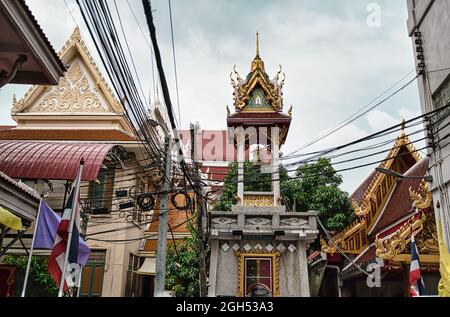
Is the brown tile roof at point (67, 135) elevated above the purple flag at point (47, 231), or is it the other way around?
the brown tile roof at point (67, 135)

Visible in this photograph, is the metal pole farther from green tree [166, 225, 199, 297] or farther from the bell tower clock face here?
the bell tower clock face

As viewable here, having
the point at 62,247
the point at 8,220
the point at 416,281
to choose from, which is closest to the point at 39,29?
the point at 8,220

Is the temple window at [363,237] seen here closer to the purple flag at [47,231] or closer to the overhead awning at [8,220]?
the purple flag at [47,231]

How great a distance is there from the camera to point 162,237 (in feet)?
31.7

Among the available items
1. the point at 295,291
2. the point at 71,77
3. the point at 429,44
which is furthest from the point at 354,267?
the point at 71,77

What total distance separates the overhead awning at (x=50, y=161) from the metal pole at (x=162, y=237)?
2.08m

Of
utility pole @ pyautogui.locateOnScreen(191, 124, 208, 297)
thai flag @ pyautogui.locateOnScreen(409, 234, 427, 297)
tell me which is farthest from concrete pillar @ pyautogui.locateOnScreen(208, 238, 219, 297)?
thai flag @ pyautogui.locateOnScreen(409, 234, 427, 297)

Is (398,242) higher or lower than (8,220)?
higher

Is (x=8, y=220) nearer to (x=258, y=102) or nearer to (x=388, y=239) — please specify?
(x=388, y=239)

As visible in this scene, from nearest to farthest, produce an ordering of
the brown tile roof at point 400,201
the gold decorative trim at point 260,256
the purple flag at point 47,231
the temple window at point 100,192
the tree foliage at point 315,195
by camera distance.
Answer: the purple flag at point 47,231 < the brown tile roof at point 400,201 < the gold decorative trim at point 260,256 < the tree foliage at point 315,195 < the temple window at point 100,192

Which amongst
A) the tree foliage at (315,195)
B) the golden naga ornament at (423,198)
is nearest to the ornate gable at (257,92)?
the tree foliage at (315,195)

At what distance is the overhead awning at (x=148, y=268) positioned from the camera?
17.0 m

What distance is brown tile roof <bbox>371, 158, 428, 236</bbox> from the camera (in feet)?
40.5

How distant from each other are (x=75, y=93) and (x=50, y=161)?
815 centimetres
